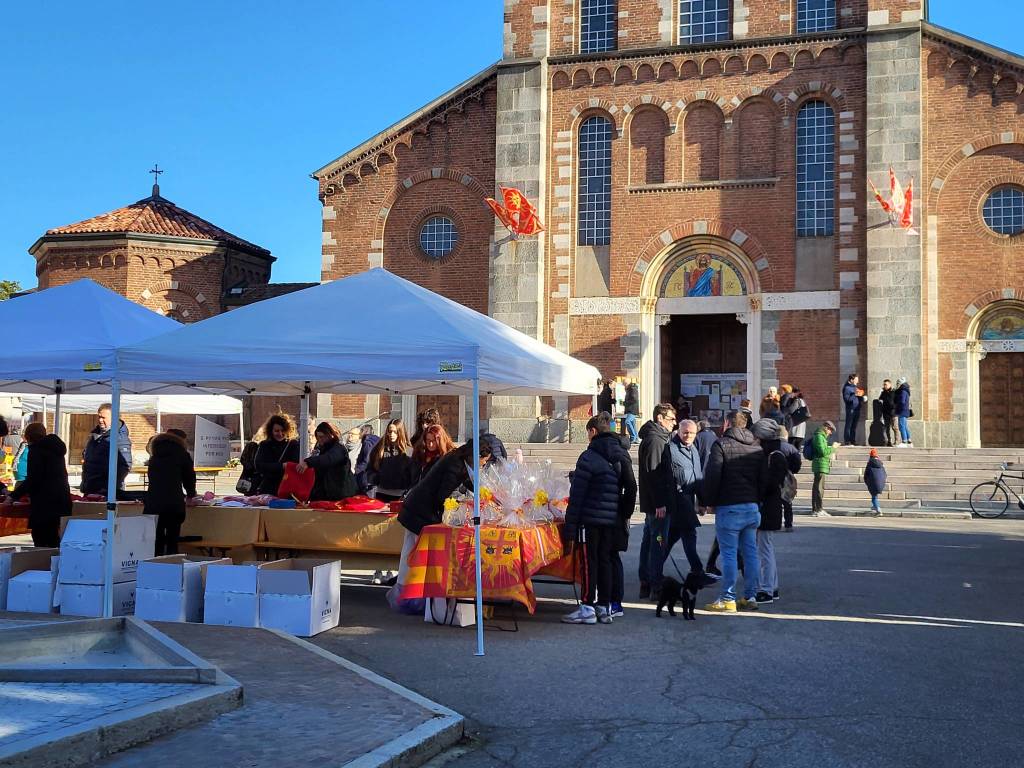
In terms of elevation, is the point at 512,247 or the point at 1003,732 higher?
the point at 512,247

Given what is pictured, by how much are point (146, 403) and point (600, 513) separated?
1618 centimetres

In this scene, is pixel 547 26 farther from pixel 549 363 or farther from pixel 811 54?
pixel 549 363

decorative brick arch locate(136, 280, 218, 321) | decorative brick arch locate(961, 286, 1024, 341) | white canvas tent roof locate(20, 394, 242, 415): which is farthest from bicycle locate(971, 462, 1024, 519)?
decorative brick arch locate(136, 280, 218, 321)

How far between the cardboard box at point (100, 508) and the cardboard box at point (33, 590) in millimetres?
1230

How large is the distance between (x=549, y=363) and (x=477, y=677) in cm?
347

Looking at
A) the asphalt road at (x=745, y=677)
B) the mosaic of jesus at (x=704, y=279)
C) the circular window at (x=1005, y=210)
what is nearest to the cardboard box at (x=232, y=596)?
the asphalt road at (x=745, y=677)

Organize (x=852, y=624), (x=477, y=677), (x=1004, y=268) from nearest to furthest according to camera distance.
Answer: (x=477, y=677), (x=852, y=624), (x=1004, y=268)

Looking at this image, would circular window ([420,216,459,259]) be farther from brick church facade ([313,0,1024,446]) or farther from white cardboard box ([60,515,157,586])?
white cardboard box ([60,515,157,586])

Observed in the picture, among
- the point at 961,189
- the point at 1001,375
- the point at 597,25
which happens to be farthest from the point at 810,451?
the point at 597,25

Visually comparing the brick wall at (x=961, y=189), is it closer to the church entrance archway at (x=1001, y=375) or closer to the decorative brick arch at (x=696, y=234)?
the church entrance archway at (x=1001, y=375)

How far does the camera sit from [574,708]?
6.30 metres

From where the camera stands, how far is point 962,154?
25.3 m

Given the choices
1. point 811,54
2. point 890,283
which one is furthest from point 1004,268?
point 811,54

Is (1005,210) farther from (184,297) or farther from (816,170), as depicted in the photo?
(184,297)
